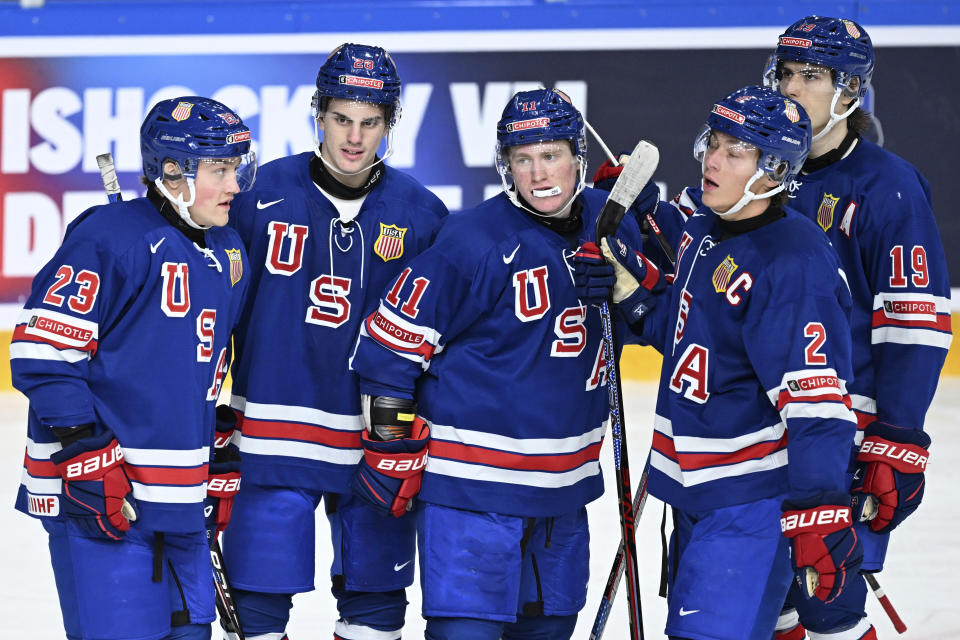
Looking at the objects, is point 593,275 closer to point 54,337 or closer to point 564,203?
point 564,203

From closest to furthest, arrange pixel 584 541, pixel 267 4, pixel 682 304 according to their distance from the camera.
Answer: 1. pixel 682 304
2. pixel 584 541
3. pixel 267 4

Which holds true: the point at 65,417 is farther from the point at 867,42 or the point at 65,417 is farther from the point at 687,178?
the point at 687,178

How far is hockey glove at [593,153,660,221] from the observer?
123 inches

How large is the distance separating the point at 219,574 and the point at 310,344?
0.55 m

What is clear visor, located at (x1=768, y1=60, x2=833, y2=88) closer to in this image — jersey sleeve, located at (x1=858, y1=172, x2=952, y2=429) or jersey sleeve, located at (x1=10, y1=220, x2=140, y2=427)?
jersey sleeve, located at (x1=858, y1=172, x2=952, y2=429)

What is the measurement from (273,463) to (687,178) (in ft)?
11.9

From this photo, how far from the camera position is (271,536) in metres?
3.05

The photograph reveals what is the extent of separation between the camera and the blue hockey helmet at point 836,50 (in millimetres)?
2961

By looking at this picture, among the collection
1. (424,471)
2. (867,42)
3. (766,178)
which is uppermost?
(867,42)

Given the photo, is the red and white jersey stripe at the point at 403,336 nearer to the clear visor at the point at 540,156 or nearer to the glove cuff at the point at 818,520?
the clear visor at the point at 540,156

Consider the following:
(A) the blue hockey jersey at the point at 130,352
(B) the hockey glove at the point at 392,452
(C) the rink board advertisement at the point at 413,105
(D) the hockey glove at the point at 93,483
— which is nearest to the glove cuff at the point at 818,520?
(B) the hockey glove at the point at 392,452

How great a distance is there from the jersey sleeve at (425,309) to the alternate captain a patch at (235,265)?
30 cm

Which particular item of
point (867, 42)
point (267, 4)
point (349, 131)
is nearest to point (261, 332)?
point (349, 131)

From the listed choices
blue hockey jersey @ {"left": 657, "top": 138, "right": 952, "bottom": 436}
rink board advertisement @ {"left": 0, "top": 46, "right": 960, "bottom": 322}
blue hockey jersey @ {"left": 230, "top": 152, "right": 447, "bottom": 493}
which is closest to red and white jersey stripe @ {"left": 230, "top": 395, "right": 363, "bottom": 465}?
blue hockey jersey @ {"left": 230, "top": 152, "right": 447, "bottom": 493}
